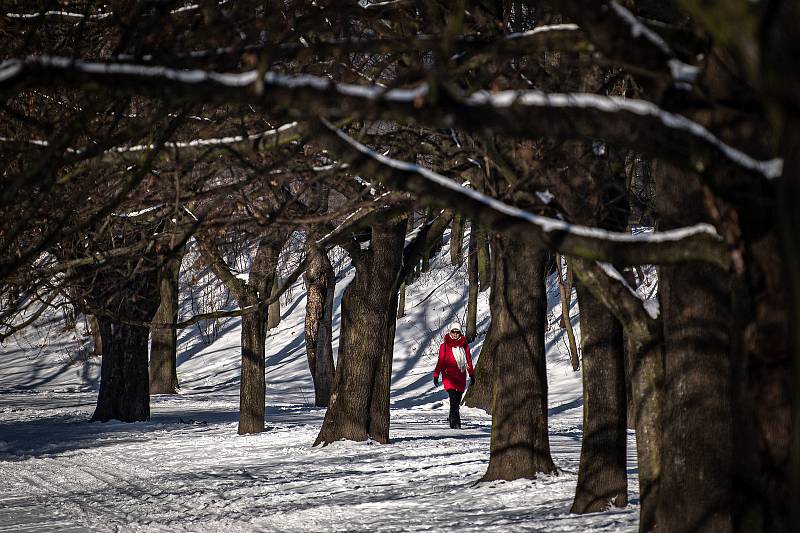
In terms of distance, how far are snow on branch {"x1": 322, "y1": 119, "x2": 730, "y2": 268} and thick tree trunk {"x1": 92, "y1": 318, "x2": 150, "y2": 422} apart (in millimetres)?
15103

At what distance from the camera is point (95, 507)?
32.9 ft

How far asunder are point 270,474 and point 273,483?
2.50ft

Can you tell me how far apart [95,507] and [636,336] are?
598 centimetres

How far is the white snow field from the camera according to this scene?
8.85 metres

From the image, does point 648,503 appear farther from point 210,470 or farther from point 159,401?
Answer: point 159,401

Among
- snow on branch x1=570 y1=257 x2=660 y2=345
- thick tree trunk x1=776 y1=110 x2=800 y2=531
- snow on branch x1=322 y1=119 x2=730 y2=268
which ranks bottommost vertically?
thick tree trunk x1=776 y1=110 x2=800 y2=531

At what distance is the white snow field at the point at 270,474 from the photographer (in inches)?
348

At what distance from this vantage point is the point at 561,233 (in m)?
5.20

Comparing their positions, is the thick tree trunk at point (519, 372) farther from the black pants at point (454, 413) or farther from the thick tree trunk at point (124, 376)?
the thick tree trunk at point (124, 376)

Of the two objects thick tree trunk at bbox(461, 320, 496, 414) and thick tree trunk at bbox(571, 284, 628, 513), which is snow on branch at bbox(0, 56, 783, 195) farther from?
thick tree trunk at bbox(461, 320, 496, 414)

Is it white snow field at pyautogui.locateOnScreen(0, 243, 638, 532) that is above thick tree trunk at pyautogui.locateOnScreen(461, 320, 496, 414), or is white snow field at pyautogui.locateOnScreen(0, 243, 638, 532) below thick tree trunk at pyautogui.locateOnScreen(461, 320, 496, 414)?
below

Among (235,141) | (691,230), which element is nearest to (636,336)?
(691,230)

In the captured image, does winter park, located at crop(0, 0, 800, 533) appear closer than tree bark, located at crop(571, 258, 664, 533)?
Yes

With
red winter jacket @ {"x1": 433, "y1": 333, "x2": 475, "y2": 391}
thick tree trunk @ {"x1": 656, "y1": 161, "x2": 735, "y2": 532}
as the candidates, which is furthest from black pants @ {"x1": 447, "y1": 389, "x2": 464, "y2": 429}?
thick tree trunk @ {"x1": 656, "y1": 161, "x2": 735, "y2": 532}
